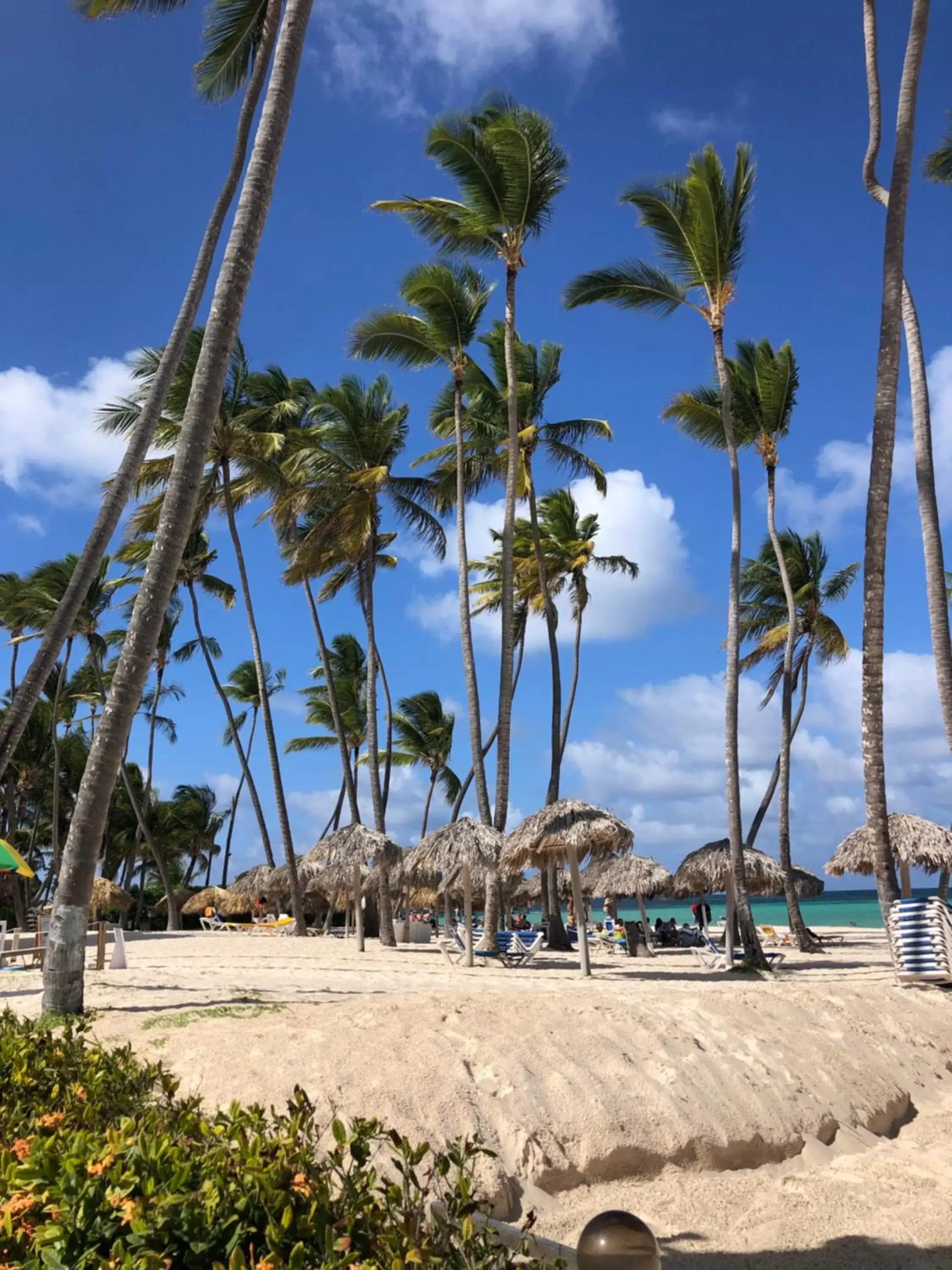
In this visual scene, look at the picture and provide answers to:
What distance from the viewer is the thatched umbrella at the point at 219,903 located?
3366 centimetres

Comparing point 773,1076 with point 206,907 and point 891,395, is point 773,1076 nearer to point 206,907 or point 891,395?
point 891,395

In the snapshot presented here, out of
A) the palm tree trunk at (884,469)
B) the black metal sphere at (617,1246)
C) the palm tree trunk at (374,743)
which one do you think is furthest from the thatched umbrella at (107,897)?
the black metal sphere at (617,1246)

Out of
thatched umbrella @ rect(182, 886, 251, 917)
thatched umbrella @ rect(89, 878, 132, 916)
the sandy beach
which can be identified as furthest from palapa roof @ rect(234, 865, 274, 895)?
the sandy beach

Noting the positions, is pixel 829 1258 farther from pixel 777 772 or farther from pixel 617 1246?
pixel 777 772

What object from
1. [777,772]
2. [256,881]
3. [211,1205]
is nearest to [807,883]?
[777,772]

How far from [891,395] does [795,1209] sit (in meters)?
10.0

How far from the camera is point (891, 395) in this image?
1219 centimetres

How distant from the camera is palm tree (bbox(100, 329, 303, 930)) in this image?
21.8 m

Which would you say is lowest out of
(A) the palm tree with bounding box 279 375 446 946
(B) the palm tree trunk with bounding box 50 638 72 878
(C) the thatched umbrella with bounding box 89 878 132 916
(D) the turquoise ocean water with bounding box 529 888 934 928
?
(D) the turquoise ocean water with bounding box 529 888 934 928

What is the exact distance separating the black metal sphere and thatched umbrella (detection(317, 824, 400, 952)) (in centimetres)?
1451

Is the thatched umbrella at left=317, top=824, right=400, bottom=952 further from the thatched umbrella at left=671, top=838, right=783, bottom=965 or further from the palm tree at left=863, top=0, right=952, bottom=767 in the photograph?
the palm tree at left=863, top=0, right=952, bottom=767

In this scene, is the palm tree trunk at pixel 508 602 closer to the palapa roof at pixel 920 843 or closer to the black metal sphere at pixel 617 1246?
the palapa roof at pixel 920 843

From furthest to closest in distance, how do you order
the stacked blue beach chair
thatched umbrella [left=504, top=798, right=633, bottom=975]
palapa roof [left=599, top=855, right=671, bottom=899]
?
palapa roof [left=599, top=855, right=671, bottom=899] < thatched umbrella [left=504, top=798, right=633, bottom=975] < the stacked blue beach chair

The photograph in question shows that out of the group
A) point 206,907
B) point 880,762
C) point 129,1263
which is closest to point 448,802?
point 206,907
